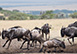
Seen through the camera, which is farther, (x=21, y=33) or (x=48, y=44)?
(x=21, y=33)

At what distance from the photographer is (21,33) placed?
1535cm

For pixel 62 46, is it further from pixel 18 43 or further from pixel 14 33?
pixel 18 43

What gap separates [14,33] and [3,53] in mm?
2094

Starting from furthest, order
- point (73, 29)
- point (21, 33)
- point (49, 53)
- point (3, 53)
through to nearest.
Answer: point (73, 29) → point (21, 33) → point (3, 53) → point (49, 53)

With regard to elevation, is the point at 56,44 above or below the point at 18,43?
above

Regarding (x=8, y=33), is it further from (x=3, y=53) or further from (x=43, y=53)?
(x=43, y=53)

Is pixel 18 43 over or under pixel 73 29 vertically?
under

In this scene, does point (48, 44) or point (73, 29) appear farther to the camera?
point (73, 29)

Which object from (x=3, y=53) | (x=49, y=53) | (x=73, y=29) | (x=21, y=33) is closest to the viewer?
(x=49, y=53)

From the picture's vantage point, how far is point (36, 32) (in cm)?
1537

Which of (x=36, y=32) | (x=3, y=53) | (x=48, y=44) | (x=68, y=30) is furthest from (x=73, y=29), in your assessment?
(x=3, y=53)

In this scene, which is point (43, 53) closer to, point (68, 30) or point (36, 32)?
point (36, 32)

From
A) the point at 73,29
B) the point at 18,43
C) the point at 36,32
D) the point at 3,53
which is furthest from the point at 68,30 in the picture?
the point at 3,53

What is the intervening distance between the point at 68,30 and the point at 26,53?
438 centimetres
